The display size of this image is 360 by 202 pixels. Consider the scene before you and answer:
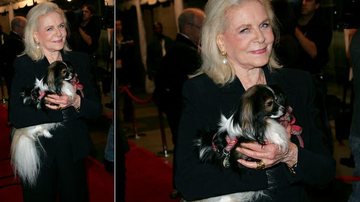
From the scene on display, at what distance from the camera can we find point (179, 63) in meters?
2.32

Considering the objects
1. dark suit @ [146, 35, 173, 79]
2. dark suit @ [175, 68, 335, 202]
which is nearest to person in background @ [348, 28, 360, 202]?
dark suit @ [175, 68, 335, 202]

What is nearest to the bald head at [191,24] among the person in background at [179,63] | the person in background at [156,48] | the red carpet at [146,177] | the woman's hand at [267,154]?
the person in background at [179,63]

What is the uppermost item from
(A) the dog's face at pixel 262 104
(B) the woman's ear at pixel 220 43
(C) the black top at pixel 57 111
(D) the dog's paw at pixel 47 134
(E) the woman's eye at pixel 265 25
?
(E) the woman's eye at pixel 265 25

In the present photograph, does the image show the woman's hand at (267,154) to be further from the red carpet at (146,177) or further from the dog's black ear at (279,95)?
the red carpet at (146,177)

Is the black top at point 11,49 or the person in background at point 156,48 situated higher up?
the black top at point 11,49

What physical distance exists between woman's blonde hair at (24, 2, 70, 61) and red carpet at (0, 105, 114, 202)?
320 mm

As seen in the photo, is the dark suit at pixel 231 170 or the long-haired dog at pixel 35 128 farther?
the long-haired dog at pixel 35 128

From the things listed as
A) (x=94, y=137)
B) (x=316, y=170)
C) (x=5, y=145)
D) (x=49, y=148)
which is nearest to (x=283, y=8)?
(x=316, y=170)

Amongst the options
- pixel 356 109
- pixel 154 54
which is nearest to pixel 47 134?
pixel 154 54

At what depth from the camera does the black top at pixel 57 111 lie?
193 centimetres

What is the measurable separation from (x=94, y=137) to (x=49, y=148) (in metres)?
0.19

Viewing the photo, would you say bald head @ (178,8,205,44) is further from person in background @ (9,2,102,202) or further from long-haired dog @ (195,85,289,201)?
long-haired dog @ (195,85,289,201)

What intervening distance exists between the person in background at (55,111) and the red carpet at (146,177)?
28.4 inches

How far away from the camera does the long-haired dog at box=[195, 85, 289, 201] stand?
1251mm
